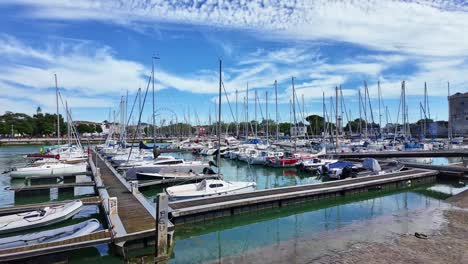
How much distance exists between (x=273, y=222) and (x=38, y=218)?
40.7ft

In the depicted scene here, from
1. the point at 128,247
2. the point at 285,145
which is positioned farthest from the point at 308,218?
the point at 285,145

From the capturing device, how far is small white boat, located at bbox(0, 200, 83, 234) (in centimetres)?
1478

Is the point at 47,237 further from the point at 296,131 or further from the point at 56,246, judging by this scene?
the point at 296,131

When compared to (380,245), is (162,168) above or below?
above

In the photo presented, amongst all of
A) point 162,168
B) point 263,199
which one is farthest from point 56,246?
point 162,168

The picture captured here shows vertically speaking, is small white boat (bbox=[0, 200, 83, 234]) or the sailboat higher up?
the sailboat

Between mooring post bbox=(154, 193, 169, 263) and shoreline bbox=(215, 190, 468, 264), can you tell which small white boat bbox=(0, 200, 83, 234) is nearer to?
mooring post bbox=(154, 193, 169, 263)

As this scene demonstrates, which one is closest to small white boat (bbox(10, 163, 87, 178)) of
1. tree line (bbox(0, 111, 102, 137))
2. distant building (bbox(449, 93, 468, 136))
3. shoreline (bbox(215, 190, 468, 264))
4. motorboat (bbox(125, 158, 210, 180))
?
motorboat (bbox(125, 158, 210, 180))

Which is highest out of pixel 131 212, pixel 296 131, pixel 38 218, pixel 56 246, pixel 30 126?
pixel 30 126

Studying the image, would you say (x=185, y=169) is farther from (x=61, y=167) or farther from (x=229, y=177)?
(x=61, y=167)

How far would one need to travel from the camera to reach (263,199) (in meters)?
19.4

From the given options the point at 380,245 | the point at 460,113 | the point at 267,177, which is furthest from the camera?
the point at 460,113

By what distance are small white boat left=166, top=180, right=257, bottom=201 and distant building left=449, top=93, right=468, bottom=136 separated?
5209 inches

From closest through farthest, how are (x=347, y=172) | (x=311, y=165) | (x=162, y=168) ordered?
(x=162, y=168), (x=347, y=172), (x=311, y=165)
